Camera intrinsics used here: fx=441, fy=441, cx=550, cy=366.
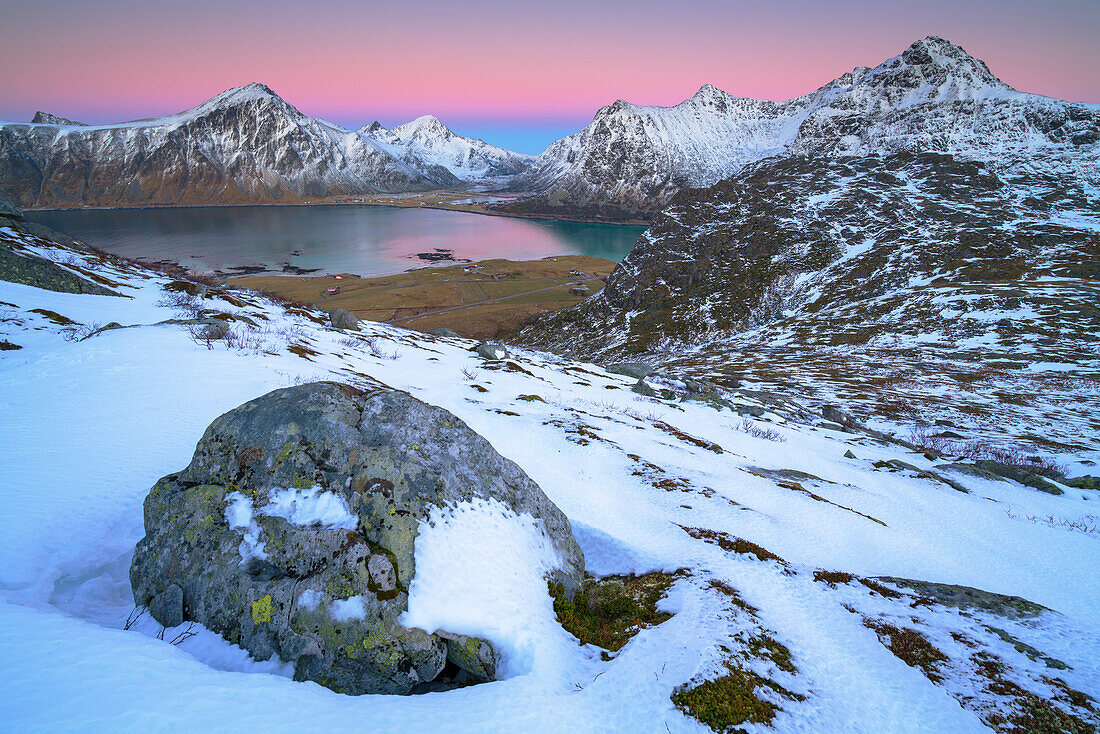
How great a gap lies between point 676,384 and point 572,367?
7.25m

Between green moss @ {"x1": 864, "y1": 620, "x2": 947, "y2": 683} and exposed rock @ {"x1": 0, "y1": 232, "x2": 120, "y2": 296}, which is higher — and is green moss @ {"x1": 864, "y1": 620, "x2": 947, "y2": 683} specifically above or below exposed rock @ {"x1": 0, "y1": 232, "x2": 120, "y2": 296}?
below

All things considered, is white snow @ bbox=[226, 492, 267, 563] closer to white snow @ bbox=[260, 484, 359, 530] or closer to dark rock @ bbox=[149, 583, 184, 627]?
white snow @ bbox=[260, 484, 359, 530]

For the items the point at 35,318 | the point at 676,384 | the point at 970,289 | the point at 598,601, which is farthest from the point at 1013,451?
the point at 970,289

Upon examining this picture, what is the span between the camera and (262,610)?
4.77m

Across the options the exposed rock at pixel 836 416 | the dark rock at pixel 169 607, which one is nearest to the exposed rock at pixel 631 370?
the exposed rock at pixel 836 416

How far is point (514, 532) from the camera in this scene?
6.51m

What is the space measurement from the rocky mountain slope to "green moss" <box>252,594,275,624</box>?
3248 cm

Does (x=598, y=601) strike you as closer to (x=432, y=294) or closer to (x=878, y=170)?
(x=432, y=294)

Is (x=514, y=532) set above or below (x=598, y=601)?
above

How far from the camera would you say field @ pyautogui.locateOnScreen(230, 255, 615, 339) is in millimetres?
92750

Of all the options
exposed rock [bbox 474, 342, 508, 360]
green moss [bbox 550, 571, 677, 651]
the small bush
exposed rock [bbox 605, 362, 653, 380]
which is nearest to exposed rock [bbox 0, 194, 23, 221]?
exposed rock [bbox 474, 342, 508, 360]

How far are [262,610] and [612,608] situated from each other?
4.32 metres

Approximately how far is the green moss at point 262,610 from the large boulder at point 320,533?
1 cm

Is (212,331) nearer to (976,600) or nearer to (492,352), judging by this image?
(492,352)
